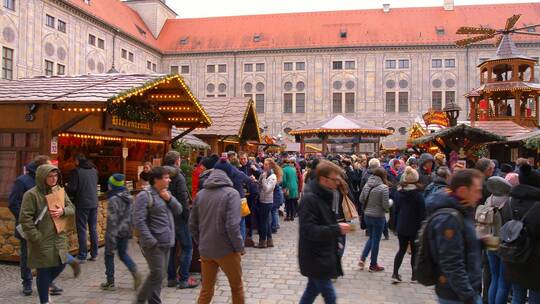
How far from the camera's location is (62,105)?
7406 millimetres

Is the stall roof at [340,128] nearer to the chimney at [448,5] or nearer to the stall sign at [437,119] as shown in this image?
the stall sign at [437,119]

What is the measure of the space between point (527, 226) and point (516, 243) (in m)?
0.17

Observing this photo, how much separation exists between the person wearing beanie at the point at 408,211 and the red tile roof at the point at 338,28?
4521 centimetres

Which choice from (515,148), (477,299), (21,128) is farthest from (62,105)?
(515,148)

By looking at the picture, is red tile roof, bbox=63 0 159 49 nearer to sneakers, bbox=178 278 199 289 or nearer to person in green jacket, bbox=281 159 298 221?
person in green jacket, bbox=281 159 298 221

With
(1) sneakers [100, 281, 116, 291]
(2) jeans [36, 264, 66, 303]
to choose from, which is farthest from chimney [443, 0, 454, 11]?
(2) jeans [36, 264, 66, 303]

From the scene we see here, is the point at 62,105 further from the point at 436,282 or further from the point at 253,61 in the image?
the point at 253,61

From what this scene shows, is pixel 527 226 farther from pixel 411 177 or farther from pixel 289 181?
pixel 289 181

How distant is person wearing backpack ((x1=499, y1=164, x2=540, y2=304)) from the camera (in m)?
3.85

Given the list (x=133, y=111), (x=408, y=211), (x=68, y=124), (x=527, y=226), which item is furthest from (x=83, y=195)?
(x=527, y=226)

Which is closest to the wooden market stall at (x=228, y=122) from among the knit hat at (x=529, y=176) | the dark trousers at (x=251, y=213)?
the dark trousers at (x=251, y=213)

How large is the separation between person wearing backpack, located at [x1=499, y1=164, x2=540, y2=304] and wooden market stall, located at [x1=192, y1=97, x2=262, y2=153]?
Answer: 11.6 meters

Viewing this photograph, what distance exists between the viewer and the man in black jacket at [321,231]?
4004 millimetres

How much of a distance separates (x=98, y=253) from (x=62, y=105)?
268cm
